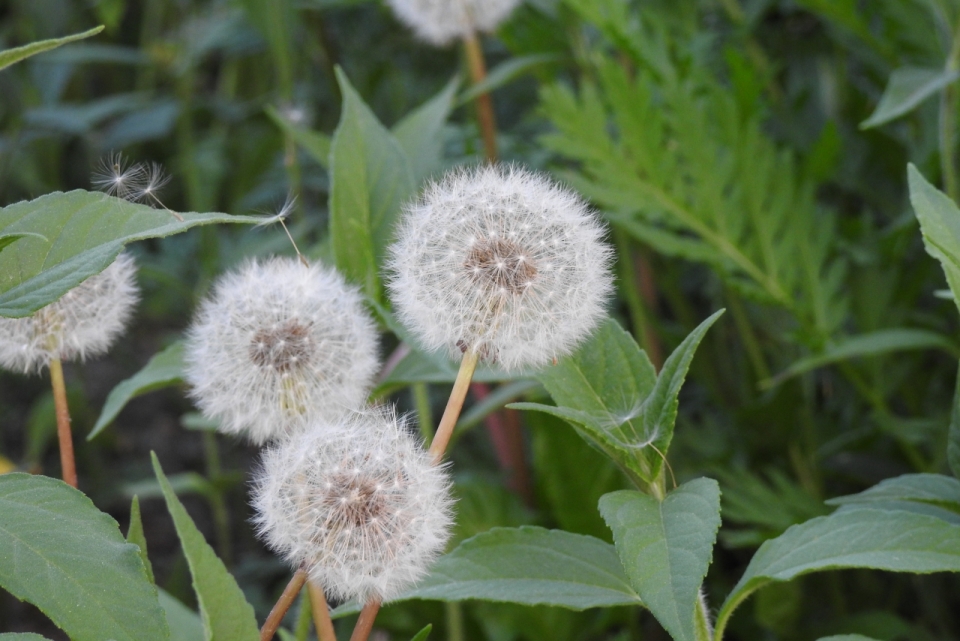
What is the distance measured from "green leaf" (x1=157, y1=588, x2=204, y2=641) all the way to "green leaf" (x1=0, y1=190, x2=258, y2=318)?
22cm

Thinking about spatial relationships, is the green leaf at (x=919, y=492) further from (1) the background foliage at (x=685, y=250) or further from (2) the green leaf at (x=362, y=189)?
(2) the green leaf at (x=362, y=189)

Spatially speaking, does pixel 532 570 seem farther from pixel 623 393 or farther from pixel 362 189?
pixel 362 189

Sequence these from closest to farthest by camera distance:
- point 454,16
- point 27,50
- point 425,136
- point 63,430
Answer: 1. point 27,50
2. point 63,430
3. point 425,136
4. point 454,16

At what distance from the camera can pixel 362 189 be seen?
613 mm

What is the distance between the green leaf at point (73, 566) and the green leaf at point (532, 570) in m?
0.11

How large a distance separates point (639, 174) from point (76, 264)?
0.72m

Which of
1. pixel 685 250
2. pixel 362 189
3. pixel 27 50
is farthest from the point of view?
pixel 685 250

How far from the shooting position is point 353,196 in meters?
0.61

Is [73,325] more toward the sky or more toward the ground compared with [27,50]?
more toward the ground

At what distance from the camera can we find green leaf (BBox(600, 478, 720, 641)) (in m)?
0.39

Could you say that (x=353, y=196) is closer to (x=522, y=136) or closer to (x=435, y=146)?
(x=435, y=146)

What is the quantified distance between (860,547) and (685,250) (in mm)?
526

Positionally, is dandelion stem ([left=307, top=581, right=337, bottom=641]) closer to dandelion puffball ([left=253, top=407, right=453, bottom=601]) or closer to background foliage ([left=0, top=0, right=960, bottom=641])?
dandelion puffball ([left=253, top=407, right=453, bottom=601])

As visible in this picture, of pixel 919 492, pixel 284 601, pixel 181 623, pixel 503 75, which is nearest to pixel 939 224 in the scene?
pixel 919 492
